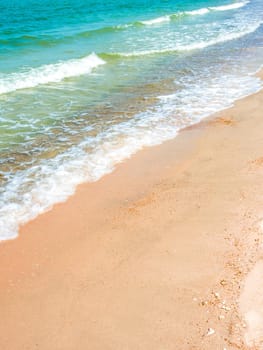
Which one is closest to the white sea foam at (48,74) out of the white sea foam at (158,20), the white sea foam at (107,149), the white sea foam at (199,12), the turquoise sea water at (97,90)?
the turquoise sea water at (97,90)

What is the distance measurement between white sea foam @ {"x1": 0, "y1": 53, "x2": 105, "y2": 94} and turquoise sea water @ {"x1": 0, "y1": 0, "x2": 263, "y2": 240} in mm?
45

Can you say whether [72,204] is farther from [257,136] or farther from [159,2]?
[159,2]

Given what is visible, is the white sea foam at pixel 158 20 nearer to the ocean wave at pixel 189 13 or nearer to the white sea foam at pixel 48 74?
the ocean wave at pixel 189 13

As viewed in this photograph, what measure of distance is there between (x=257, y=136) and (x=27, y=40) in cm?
1942

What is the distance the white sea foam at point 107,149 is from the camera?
7355 mm

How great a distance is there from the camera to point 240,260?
544 centimetres

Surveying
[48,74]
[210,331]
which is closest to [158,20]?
[48,74]

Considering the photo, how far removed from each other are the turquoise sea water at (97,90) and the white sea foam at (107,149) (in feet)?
0.07

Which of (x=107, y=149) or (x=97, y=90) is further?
(x=97, y=90)

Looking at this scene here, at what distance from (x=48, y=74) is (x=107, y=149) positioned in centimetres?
903

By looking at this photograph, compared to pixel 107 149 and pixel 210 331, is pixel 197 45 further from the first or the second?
pixel 210 331

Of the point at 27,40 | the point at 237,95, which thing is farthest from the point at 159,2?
the point at 237,95

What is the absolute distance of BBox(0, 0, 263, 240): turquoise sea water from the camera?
8633 mm

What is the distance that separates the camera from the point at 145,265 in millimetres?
5652
